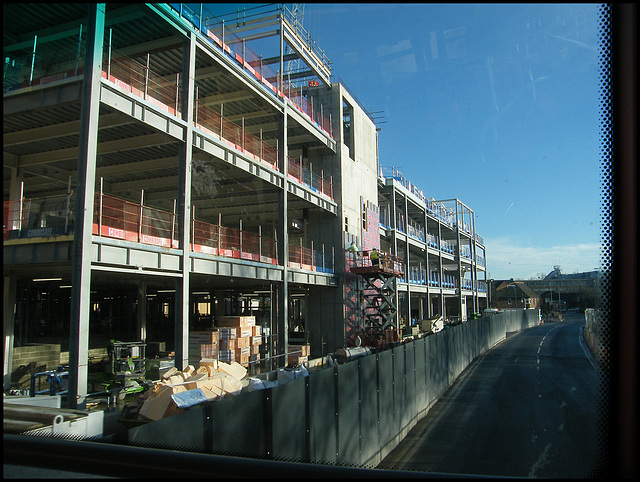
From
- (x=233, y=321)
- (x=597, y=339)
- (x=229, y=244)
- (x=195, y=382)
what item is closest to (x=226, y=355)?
(x=233, y=321)

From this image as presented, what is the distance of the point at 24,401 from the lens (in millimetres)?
6762

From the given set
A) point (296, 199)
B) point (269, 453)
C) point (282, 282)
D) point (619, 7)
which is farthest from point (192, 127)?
point (619, 7)

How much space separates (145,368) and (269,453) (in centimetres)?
1180

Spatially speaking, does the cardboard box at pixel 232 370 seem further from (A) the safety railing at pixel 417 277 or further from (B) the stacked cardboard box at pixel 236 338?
(A) the safety railing at pixel 417 277

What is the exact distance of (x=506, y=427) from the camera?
11.3m

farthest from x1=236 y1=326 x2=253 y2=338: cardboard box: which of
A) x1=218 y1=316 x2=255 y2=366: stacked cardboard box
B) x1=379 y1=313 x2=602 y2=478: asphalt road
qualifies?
x1=379 y1=313 x2=602 y2=478: asphalt road

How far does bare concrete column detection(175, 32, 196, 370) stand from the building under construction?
0.05m

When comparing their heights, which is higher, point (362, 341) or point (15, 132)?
point (15, 132)

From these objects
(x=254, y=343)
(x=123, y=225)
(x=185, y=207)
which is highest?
(x=185, y=207)

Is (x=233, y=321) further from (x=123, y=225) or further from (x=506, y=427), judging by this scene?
(x=506, y=427)

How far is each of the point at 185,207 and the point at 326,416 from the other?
808 cm

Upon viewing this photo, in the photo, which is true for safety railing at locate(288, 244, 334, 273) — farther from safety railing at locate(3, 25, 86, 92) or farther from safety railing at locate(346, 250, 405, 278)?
safety railing at locate(3, 25, 86, 92)

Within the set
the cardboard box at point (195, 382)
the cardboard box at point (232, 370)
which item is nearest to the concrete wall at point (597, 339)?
the cardboard box at point (195, 382)

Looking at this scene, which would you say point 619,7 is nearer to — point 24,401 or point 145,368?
point 24,401
